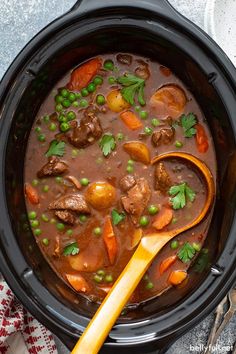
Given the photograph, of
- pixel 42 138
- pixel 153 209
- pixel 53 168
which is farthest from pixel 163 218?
pixel 42 138

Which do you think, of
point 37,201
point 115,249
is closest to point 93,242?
point 115,249

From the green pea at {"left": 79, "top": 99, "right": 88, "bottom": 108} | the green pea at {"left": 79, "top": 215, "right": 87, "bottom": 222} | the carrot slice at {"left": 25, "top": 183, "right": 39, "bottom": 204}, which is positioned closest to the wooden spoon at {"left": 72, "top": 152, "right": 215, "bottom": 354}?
the green pea at {"left": 79, "top": 215, "right": 87, "bottom": 222}

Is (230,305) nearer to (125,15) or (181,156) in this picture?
(181,156)

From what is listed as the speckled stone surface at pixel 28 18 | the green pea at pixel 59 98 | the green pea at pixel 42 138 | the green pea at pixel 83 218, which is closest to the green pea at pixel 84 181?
Answer: the green pea at pixel 83 218

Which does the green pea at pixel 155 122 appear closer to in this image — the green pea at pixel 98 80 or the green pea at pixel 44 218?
the green pea at pixel 98 80

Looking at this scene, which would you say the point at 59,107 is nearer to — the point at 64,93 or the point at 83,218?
the point at 64,93
